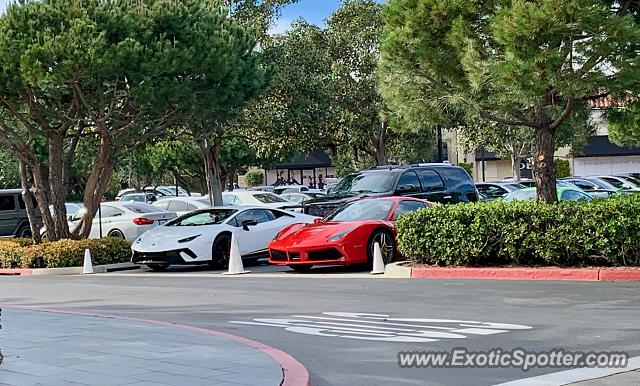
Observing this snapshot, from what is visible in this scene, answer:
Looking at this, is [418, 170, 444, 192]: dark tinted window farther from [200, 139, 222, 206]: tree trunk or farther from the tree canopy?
[200, 139, 222, 206]: tree trunk

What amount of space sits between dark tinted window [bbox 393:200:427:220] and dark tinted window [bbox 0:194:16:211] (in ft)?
57.1

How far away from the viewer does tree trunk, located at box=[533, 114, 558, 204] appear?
17109mm

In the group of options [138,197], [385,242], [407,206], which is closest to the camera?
[385,242]

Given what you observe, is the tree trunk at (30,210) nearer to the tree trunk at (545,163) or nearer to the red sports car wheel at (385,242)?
the red sports car wheel at (385,242)

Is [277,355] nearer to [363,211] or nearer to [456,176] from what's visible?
[363,211]

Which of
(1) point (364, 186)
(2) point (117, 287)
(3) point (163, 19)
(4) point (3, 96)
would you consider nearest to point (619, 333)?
(2) point (117, 287)

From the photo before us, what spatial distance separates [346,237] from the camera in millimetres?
17766

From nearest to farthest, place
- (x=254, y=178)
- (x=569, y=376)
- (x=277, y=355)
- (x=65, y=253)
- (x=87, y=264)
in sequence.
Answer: (x=569, y=376) < (x=277, y=355) < (x=87, y=264) < (x=65, y=253) < (x=254, y=178)

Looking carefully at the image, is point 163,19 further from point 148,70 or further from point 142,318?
point 142,318

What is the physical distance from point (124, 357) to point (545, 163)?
10131 mm

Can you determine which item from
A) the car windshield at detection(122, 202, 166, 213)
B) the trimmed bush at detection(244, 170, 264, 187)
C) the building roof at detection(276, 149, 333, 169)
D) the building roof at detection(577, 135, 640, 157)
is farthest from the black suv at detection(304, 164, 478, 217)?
the trimmed bush at detection(244, 170, 264, 187)

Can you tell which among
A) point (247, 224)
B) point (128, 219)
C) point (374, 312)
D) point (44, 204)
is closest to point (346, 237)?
point (247, 224)

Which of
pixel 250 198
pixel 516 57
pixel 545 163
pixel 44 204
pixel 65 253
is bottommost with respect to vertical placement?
pixel 65 253

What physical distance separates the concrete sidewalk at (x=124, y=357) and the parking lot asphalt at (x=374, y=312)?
2.05 ft
